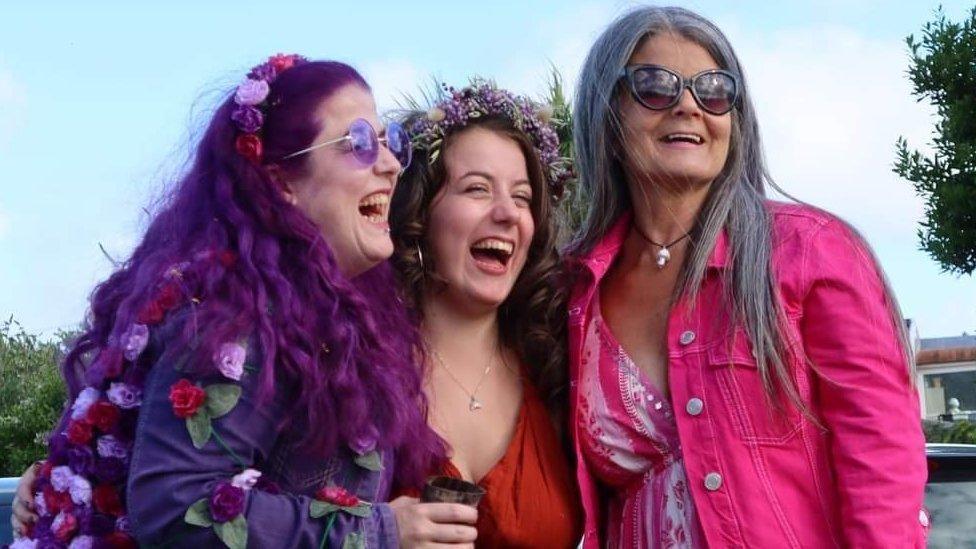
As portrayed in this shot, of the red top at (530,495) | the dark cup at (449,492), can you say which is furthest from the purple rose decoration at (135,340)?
the red top at (530,495)

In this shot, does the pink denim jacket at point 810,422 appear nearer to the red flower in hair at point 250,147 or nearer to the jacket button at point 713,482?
the jacket button at point 713,482

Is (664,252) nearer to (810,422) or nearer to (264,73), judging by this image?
(810,422)

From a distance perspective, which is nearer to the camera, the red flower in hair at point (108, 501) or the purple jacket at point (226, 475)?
the purple jacket at point (226, 475)

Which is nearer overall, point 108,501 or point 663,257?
point 108,501

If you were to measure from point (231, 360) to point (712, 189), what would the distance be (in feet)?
5.25

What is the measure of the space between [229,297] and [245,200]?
12.0 inches

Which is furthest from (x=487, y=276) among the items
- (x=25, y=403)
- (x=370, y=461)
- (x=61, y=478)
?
(x=25, y=403)

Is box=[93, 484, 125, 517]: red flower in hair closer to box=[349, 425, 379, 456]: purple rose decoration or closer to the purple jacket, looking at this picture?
the purple jacket

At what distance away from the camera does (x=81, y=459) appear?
2762 mm

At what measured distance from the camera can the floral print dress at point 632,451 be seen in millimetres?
3381

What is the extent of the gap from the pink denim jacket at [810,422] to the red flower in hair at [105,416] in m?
1.44

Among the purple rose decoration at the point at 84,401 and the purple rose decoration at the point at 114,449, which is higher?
the purple rose decoration at the point at 84,401

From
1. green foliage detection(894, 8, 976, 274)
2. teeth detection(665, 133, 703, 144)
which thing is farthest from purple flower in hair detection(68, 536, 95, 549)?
green foliage detection(894, 8, 976, 274)

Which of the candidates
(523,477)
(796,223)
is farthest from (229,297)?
(796,223)
